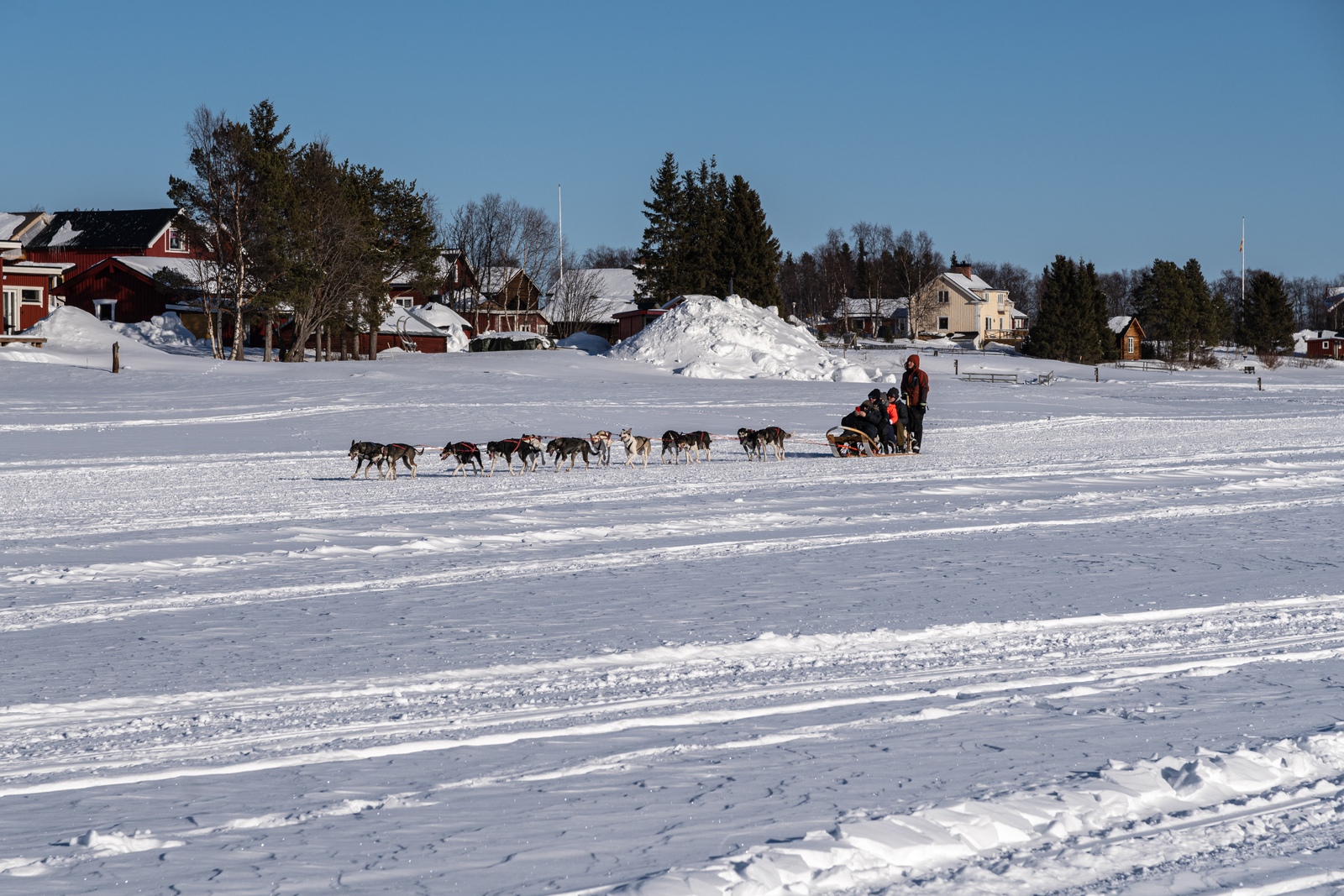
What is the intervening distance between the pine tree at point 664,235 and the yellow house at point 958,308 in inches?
1358

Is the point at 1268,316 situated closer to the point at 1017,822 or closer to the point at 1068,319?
the point at 1068,319

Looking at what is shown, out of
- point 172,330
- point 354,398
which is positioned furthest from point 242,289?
point 354,398

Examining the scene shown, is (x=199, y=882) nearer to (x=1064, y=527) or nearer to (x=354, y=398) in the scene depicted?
(x=1064, y=527)

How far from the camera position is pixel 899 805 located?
4.35 m

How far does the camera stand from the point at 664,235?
73.4 meters

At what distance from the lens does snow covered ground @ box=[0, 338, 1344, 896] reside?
398 centimetres

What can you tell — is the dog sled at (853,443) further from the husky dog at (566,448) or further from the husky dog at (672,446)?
the husky dog at (566,448)

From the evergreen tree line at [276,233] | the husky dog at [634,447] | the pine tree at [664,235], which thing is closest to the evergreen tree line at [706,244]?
the pine tree at [664,235]

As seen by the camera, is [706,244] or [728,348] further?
[706,244]

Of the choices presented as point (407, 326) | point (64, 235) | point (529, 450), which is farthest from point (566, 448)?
point (64, 235)

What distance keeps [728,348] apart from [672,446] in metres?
31.9

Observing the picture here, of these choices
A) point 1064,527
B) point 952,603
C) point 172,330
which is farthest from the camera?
point 172,330

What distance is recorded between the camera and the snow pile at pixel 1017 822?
12.4 ft

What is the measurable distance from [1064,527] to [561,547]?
4.86 metres
